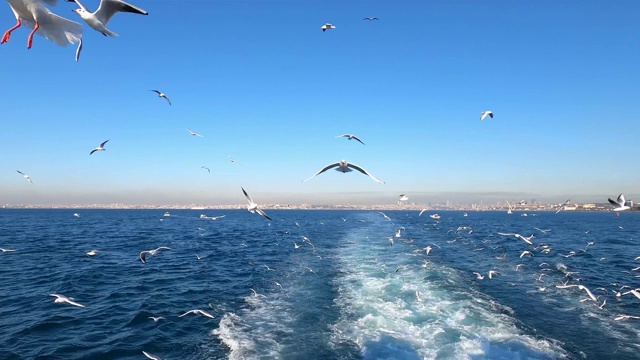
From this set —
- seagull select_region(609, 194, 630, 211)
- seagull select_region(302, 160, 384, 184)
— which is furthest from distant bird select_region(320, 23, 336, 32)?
seagull select_region(609, 194, 630, 211)

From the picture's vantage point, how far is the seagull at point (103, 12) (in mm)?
6854

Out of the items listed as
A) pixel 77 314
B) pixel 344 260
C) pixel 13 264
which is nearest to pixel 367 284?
pixel 344 260

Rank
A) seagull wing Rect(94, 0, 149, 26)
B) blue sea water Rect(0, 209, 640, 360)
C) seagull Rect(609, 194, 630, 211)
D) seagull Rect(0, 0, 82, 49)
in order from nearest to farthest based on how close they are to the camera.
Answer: seagull Rect(0, 0, 82, 49), seagull wing Rect(94, 0, 149, 26), blue sea water Rect(0, 209, 640, 360), seagull Rect(609, 194, 630, 211)

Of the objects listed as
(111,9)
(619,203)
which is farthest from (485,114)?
(111,9)

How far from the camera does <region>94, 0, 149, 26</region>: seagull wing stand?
682cm

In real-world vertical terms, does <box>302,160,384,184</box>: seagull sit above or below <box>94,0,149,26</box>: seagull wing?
below

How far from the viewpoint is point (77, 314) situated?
16.9 m

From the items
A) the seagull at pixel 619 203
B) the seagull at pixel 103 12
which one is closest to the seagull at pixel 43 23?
the seagull at pixel 103 12

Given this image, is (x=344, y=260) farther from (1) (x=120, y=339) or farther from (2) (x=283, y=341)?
(1) (x=120, y=339)

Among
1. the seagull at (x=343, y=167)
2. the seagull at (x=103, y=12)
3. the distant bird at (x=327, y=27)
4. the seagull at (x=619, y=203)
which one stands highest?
the distant bird at (x=327, y=27)

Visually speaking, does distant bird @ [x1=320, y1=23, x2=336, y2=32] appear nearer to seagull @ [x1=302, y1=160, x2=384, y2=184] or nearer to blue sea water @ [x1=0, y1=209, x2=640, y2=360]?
seagull @ [x1=302, y1=160, x2=384, y2=184]

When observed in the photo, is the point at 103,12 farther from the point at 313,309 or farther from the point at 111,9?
the point at 313,309

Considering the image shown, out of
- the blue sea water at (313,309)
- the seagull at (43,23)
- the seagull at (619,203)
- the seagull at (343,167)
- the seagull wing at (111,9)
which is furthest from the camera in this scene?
the seagull at (619,203)

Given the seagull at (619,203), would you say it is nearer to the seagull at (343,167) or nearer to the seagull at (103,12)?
the seagull at (343,167)
